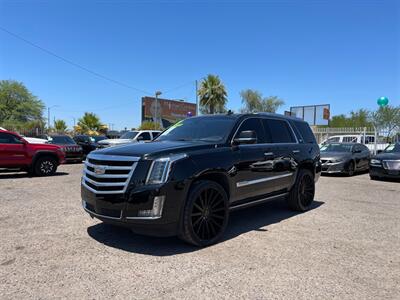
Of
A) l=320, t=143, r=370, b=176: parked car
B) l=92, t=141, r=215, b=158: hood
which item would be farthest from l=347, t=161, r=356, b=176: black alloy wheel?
l=92, t=141, r=215, b=158: hood

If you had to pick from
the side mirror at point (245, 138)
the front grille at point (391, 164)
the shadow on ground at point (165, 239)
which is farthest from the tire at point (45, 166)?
the front grille at point (391, 164)

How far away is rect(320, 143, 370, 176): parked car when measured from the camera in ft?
47.6

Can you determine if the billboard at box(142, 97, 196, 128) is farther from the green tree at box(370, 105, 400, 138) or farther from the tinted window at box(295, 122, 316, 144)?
the tinted window at box(295, 122, 316, 144)

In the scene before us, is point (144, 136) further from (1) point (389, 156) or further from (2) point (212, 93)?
(2) point (212, 93)

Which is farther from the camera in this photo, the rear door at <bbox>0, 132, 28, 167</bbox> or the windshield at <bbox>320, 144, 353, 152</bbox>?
the windshield at <bbox>320, 144, 353, 152</bbox>

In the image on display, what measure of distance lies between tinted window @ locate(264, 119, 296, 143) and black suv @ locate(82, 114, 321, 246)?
3 cm

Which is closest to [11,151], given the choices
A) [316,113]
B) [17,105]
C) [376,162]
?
[376,162]

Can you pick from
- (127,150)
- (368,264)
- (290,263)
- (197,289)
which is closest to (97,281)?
(197,289)

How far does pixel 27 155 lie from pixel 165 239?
9.06 m

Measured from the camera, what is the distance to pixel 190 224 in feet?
15.3

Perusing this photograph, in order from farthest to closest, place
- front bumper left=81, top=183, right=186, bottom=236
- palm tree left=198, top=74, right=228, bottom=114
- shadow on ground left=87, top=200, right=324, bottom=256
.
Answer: palm tree left=198, top=74, right=228, bottom=114 < shadow on ground left=87, top=200, right=324, bottom=256 < front bumper left=81, top=183, right=186, bottom=236

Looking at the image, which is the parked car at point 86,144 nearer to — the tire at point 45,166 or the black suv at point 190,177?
the tire at point 45,166

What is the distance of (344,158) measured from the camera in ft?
48.2

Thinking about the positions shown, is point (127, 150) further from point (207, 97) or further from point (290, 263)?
point (207, 97)
